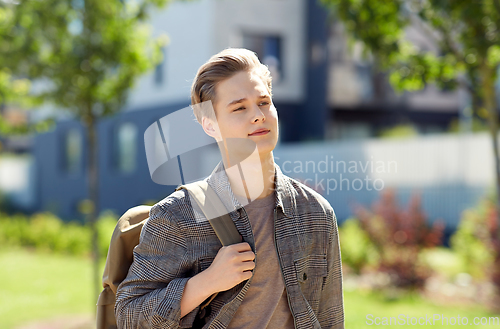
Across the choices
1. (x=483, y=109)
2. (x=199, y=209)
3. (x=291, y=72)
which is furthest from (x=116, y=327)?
(x=291, y=72)

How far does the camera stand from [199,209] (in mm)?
1742

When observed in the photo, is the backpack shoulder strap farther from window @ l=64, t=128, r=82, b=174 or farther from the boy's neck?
window @ l=64, t=128, r=82, b=174

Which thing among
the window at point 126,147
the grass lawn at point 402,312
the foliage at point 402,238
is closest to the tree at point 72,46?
the grass lawn at point 402,312

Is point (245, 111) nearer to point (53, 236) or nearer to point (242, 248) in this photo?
point (242, 248)

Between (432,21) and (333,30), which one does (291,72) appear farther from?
(432,21)

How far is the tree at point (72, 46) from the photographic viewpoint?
19.3 feet

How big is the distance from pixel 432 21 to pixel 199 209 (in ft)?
11.5

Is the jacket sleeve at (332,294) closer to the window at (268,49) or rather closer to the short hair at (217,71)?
the short hair at (217,71)

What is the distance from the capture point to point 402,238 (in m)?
6.82

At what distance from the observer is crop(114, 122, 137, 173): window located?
16688mm

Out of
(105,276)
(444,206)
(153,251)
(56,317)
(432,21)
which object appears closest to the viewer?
(153,251)

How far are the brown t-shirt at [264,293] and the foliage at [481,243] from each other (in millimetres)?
5092

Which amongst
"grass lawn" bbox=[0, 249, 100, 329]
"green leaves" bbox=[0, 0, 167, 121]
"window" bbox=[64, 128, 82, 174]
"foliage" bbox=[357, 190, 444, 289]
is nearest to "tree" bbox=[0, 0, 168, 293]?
"green leaves" bbox=[0, 0, 167, 121]

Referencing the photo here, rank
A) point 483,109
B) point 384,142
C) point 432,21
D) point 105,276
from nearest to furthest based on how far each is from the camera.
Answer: point 105,276, point 432,21, point 483,109, point 384,142
